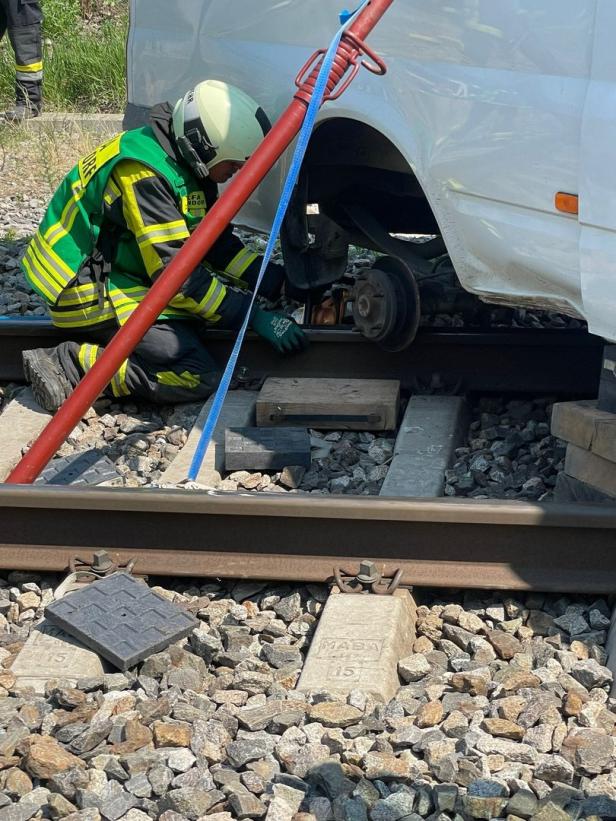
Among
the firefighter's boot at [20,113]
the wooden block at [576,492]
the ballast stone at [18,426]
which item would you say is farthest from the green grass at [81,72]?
the wooden block at [576,492]

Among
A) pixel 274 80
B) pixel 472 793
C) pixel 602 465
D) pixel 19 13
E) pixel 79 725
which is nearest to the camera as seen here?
pixel 472 793

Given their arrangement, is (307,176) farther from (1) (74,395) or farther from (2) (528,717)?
(2) (528,717)

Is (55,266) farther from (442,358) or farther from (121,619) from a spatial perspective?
(121,619)

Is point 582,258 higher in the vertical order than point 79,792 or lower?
higher

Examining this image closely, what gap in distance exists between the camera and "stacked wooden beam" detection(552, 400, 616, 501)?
387cm

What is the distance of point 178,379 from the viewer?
537 cm

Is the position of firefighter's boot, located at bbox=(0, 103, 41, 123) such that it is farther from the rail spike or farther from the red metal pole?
the rail spike

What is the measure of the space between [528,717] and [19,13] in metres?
9.21

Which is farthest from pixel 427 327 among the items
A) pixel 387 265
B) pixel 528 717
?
pixel 528 717

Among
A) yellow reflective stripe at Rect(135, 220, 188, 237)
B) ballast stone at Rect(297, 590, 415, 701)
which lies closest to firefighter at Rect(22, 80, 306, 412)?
yellow reflective stripe at Rect(135, 220, 188, 237)

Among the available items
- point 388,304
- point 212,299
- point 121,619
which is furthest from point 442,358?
point 121,619

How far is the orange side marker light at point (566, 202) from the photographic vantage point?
359cm

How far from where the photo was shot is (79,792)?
2867 mm

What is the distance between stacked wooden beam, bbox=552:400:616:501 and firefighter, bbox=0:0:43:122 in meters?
7.99
